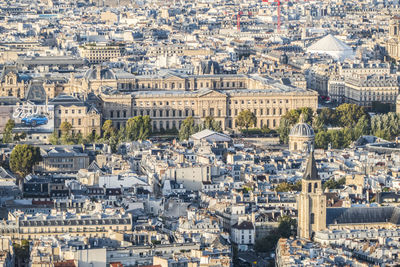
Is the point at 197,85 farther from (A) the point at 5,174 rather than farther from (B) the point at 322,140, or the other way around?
(A) the point at 5,174

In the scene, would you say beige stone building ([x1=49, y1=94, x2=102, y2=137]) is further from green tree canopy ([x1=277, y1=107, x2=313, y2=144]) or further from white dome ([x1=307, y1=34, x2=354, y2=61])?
white dome ([x1=307, y1=34, x2=354, y2=61])

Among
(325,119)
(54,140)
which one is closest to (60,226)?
(54,140)

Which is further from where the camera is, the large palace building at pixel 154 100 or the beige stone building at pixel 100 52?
the beige stone building at pixel 100 52

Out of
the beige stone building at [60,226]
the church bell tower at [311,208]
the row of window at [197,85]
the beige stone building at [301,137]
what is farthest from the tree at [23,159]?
the row of window at [197,85]

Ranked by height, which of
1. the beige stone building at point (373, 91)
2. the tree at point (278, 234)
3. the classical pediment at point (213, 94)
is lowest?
the beige stone building at point (373, 91)

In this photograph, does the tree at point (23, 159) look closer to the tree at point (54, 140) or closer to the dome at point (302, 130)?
the tree at point (54, 140)

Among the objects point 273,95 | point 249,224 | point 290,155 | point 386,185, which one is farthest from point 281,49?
point 249,224

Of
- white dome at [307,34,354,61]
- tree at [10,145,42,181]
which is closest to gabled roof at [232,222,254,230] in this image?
tree at [10,145,42,181]
